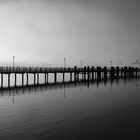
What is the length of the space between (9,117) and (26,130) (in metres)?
4.49

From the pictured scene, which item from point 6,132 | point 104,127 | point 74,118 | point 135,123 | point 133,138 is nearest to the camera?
point 133,138

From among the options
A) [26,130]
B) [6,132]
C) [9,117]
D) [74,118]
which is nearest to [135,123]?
[74,118]

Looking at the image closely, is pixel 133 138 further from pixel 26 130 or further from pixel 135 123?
pixel 26 130

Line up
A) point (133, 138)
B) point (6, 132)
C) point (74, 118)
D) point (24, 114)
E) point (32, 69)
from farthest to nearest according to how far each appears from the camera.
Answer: point (32, 69), point (24, 114), point (74, 118), point (6, 132), point (133, 138)

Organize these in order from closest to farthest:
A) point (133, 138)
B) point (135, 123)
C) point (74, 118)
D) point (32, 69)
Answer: point (133, 138) → point (135, 123) → point (74, 118) → point (32, 69)

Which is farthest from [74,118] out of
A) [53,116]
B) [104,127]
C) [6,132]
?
[6,132]

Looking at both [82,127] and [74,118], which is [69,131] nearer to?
[82,127]

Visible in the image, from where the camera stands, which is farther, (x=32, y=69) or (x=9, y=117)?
(x=32, y=69)

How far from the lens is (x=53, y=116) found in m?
17.9

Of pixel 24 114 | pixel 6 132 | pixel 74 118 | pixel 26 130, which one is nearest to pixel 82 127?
pixel 74 118

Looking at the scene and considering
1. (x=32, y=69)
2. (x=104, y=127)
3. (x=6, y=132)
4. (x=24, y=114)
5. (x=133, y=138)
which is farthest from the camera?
(x=32, y=69)

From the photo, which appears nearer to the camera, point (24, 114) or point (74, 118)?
point (74, 118)

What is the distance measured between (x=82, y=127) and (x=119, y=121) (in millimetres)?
3468

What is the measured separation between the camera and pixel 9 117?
698 inches
